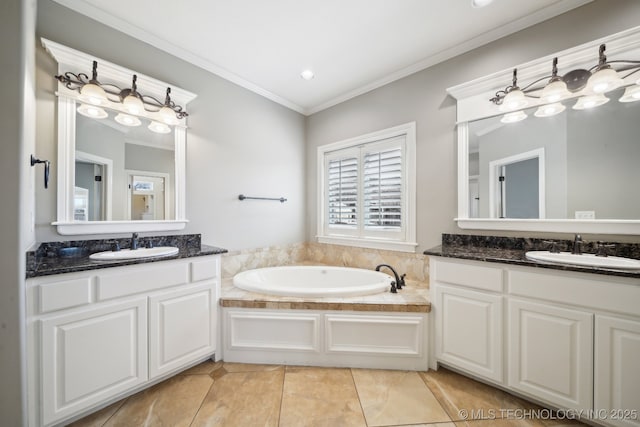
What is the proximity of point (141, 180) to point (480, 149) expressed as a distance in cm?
282

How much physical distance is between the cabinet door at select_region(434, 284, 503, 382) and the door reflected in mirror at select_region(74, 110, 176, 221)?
232cm

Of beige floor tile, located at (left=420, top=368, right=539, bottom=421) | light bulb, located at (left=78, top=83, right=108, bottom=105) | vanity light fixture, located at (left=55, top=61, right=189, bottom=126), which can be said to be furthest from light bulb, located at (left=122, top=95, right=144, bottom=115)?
beige floor tile, located at (left=420, top=368, right=539, bottom=421)

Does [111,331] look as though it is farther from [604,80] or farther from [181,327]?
[604,80]

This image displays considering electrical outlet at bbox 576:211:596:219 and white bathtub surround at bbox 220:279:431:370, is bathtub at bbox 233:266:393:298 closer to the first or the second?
white bathtub surround at bbox 220:279:431:370

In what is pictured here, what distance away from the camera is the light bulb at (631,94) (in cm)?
148

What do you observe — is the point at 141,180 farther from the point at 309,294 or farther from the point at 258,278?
the point at 309,294

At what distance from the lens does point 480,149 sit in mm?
2045

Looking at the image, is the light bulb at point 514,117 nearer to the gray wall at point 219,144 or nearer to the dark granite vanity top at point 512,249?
the dark granite vanity top at point 512,249

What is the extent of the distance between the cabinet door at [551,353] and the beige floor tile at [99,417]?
2370mm

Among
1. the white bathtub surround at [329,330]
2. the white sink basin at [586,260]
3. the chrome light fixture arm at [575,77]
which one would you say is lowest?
the white bathtub surround at [329,330]

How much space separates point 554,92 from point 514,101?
215 mm

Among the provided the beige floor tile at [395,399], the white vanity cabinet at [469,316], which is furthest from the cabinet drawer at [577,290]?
the beige floor tile at [395,399]

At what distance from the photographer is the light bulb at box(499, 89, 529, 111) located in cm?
178

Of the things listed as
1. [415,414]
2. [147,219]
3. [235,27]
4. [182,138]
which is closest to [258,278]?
[147,219]
